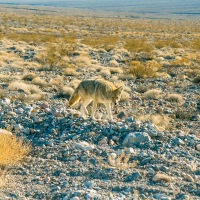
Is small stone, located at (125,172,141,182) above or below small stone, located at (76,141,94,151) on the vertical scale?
below

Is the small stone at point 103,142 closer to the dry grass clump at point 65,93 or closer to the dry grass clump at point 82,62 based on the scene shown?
the dry grass clump at point 65,93

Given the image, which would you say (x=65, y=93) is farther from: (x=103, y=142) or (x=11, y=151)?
(x=11, y=151)

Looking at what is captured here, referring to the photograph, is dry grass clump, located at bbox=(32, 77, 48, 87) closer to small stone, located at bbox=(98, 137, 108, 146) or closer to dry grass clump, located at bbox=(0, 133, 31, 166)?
Result: small stone, located at bbox=(98, 137, 108, 146)

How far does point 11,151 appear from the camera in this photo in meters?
6.56

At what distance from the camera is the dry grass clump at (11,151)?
6422 millimetres

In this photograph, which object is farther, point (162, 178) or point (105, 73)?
point (105, 73)

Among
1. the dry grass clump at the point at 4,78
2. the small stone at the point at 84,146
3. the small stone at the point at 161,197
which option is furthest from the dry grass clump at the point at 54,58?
the small stone at the point at 161,197

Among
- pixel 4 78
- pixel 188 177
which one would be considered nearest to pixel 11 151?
pixel 188 177

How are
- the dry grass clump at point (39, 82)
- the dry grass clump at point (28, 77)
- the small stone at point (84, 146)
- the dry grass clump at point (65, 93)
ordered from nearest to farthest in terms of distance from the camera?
1. the small stone at point (84, 146)
2. the dry grass clump at point (65, 93)
3. the dry grass clump at point (39, 82)
4. the dry grass clump at point (28, 77)

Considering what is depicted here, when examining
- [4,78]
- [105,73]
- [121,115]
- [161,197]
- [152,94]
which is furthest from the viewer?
[105,73]

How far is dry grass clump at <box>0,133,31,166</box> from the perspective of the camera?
642cm

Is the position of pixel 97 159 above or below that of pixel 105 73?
above

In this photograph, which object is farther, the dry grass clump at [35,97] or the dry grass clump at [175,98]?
the dry grass clump at [175,98]

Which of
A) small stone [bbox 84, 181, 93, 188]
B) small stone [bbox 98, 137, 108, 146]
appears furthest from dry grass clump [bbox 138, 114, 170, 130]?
small stone [bbox 84, 181, 93, 188]
